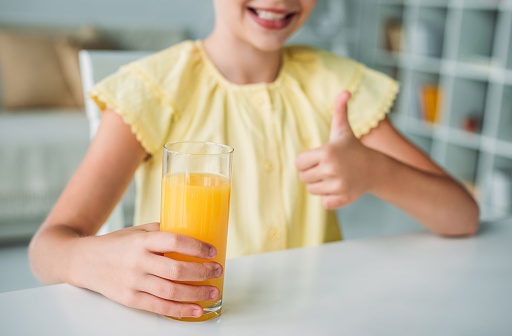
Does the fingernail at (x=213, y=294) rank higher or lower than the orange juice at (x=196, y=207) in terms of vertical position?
lower

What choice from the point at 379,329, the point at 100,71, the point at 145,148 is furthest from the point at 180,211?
the point at 100,71

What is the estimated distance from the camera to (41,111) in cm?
333

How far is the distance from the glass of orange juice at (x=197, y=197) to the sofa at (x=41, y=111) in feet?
7.36

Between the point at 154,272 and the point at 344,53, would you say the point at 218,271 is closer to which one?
the point at 154,272

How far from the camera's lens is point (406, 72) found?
3992 mm

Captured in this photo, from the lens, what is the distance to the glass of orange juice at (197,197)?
0.58 m

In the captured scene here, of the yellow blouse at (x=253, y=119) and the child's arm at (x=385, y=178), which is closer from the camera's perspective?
the child's arm at (x=385, y=178)

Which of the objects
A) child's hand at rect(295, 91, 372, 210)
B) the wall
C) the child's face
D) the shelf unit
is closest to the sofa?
the wall

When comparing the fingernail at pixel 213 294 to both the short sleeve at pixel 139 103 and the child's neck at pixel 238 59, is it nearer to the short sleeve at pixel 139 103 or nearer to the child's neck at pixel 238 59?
the short sleeve at pixel 139 103

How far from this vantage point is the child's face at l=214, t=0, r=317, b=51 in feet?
3.25

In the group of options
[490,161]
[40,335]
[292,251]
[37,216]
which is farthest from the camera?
[490,161]

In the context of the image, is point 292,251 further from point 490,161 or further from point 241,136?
point 490,161

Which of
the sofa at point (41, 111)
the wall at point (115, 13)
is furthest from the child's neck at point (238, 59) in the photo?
the wall at point (115, 13)

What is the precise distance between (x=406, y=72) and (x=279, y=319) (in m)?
3.64
